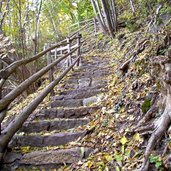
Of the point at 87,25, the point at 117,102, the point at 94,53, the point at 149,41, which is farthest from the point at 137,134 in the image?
the point at 87,25

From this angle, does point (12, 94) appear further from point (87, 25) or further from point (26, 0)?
point (87, 25)

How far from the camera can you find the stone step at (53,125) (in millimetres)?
4629

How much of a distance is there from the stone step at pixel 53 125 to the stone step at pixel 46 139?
1.17 feet

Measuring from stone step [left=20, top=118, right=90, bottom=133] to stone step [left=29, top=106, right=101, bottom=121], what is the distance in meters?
0.32

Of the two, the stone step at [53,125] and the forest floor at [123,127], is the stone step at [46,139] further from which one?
the stone step at [53,125]

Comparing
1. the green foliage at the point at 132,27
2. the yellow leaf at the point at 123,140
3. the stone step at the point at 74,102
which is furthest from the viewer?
the green foliage at the point at 132,27

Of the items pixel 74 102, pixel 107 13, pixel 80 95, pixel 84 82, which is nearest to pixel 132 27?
pixel 107 13

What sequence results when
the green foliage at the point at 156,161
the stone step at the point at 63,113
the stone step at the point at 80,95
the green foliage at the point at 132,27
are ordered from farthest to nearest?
the green foliage at the point at 132,27
the stone step at the point at 80,95
the stone step at the point at 63,113
the green foliage at the point at 156,161

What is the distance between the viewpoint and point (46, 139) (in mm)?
4219

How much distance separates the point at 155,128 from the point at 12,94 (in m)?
1.83

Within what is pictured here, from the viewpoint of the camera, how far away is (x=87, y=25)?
53.8 ft

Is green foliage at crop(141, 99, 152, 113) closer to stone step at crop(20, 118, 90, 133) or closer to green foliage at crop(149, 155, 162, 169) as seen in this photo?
green foliage at crop(149, 155, 162, 169)

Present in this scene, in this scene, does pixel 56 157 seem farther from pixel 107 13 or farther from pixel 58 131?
pixel 107 13

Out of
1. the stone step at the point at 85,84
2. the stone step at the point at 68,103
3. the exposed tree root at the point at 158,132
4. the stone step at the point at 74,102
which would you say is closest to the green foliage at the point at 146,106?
the exposed tree root at the point at 158,132
